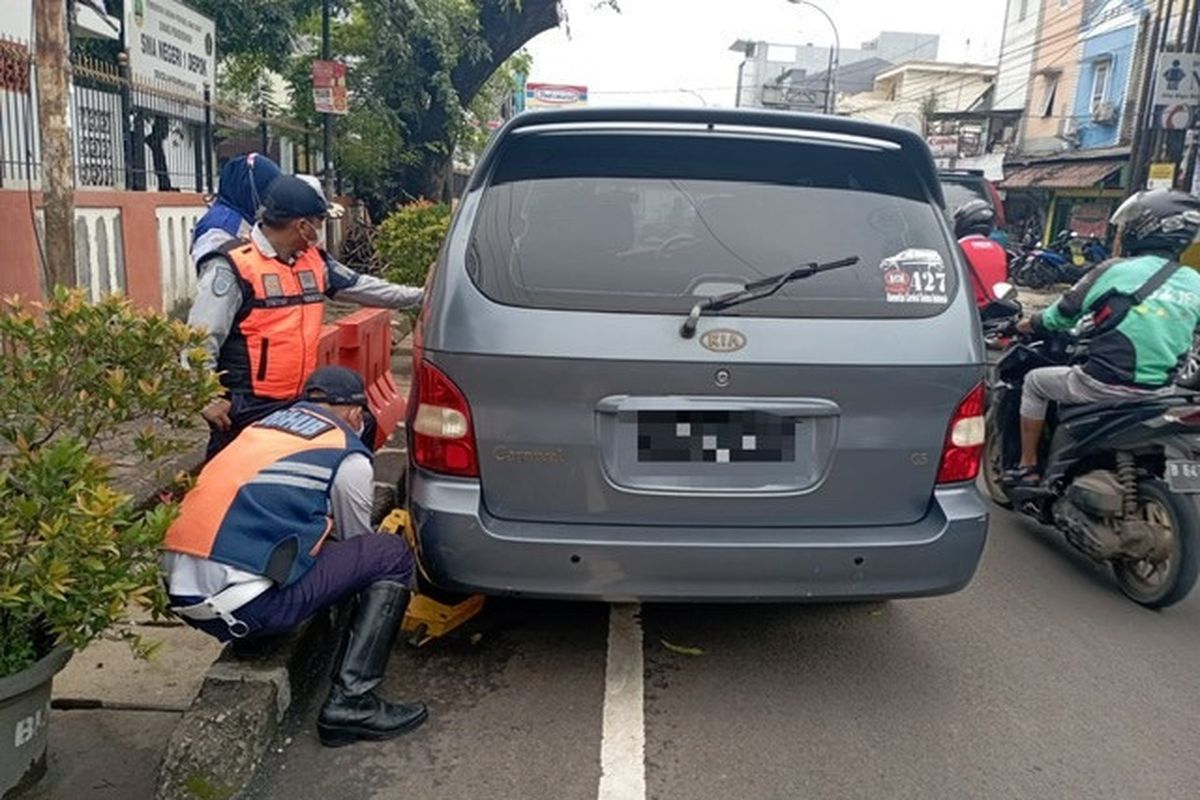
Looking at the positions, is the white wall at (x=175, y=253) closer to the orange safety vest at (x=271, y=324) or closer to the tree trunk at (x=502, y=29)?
the orange safety vest at (x=271, y=324)

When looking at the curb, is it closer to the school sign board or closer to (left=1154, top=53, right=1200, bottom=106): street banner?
the school sign board

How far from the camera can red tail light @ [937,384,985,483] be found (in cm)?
313

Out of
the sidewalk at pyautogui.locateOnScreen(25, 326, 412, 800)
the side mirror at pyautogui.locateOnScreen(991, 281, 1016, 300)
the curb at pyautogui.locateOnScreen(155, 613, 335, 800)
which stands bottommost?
the sidewalk at pyautogui.locateOnScreen(25, 326, 412, 800)

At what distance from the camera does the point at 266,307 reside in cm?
368

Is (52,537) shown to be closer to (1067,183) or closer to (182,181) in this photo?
(182,181)

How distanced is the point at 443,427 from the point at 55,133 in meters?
3.17

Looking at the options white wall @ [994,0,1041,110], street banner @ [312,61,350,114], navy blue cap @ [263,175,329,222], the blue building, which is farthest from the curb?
white wall @ [994,0,1041,110]

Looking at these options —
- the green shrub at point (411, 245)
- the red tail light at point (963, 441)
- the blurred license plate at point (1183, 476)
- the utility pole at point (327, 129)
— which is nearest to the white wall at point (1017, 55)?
the utility pole at point (327, 129)

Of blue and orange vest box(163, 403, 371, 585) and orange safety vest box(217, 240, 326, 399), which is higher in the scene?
orange safety vest box(217, 240, 326, 399)

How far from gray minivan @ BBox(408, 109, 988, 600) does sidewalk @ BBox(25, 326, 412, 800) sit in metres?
0.95

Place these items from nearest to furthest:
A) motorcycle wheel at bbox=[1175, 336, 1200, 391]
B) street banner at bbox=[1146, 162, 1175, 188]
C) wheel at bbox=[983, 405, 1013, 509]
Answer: motorcycle wheel at bbox=[1175, 336, 1200, 391], wheel at bbox=[983, 405, 1013, 509], street banner at bbox=[1146, 162, 1175, 188]

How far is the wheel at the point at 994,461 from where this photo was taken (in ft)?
17.7

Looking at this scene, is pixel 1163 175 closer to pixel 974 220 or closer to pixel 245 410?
pixel 974 220

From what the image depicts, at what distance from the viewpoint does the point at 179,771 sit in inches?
103
